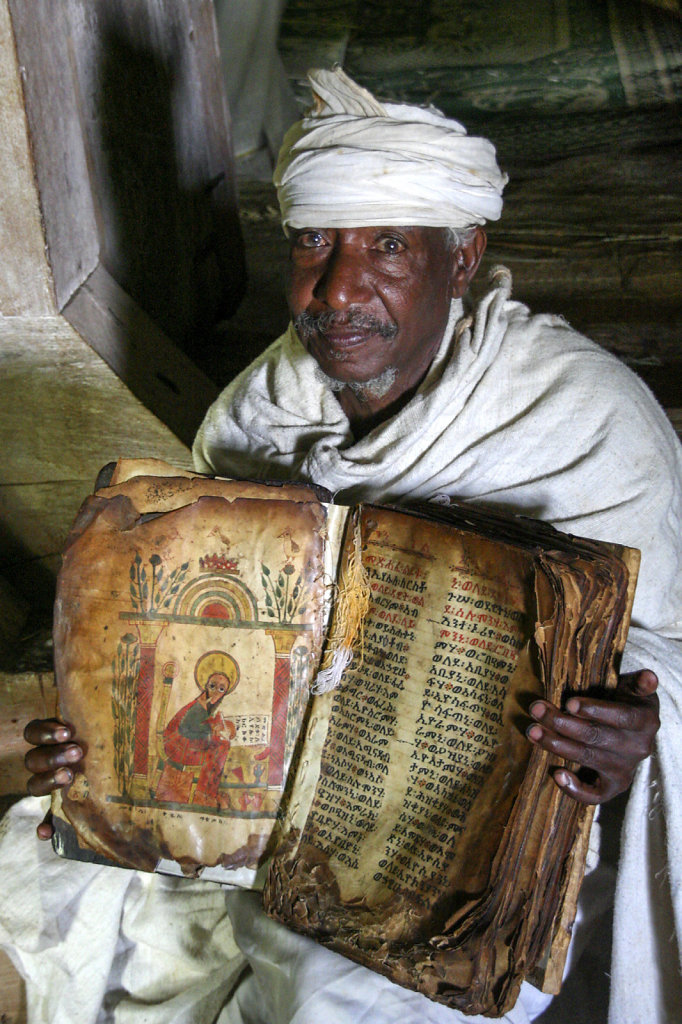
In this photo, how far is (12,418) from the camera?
1.69 metres

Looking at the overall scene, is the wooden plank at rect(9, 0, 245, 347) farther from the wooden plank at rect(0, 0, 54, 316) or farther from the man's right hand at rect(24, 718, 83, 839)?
the man's right hand at rect(24, 718, 83, 839)

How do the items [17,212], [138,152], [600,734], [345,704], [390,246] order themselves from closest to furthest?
[600,734] → [345,704] → [390,246] → [17,212] → [138,152]

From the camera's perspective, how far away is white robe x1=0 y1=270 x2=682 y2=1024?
3.52ft

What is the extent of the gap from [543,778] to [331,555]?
347mm

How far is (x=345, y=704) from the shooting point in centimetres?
98

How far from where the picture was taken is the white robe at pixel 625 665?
1074 mm

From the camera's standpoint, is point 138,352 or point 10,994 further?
point 138,352

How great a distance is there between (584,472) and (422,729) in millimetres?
468

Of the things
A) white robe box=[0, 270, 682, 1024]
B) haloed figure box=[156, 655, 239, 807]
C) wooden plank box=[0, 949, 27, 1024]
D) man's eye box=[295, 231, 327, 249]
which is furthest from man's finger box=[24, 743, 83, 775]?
man's eye box=[295, 231, 327, 249]

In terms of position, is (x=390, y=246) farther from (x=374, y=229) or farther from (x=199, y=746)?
(x=199, y=746)

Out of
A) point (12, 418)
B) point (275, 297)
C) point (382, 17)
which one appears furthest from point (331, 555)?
point (382, 17)

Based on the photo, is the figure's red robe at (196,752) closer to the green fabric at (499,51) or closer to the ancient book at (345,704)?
the ancient book at (345,704)

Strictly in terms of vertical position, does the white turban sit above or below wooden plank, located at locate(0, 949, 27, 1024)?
above

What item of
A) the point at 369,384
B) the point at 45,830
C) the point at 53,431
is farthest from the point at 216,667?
the point at 53,431
